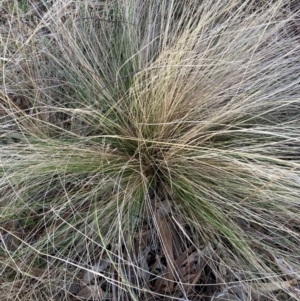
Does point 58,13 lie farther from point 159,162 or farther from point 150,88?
point 159,162

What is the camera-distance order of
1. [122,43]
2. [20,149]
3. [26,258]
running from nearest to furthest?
[26,258] < [20,149] < [122,43]

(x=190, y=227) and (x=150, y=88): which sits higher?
(x=150, y=88)

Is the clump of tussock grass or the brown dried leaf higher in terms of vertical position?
the clump of tussock grass

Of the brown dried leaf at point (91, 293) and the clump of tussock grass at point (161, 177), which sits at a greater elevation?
the clump of tussock grass at point (161, 177)

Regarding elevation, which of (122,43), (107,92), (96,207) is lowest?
(96,207)

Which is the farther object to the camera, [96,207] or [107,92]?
[107,92]

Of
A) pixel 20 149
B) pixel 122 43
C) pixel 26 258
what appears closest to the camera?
pixel 26 258

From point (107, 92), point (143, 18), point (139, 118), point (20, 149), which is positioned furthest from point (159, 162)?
point (143, 18)

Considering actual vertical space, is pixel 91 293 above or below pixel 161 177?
below
